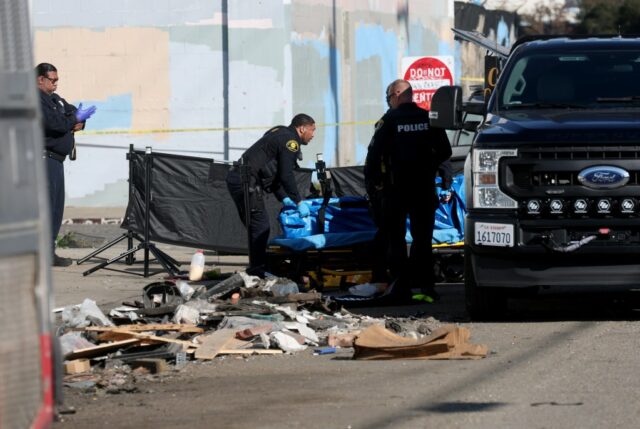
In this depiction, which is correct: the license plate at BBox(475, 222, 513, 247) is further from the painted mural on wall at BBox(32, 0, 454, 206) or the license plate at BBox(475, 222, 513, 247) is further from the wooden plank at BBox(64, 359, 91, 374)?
the painted mural on wall at BBox(32, 0, 454, 206)

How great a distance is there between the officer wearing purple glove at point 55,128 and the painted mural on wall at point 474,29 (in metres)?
21.6

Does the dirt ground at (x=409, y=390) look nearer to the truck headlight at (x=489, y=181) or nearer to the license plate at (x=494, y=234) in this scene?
the license plate at (x=494, y=234)

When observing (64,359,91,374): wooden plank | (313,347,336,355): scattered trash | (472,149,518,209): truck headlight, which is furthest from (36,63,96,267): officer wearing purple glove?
(64,359,91,374): wooden plank

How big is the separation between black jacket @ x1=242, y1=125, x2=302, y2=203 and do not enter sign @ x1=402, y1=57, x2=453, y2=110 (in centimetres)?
629

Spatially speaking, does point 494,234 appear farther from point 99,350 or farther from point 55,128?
point 55,128

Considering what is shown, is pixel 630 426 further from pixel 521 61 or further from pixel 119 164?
pixel 119 164

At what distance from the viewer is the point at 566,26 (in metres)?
60.7

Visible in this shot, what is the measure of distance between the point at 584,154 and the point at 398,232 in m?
2.60

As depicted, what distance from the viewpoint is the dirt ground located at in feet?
24.6

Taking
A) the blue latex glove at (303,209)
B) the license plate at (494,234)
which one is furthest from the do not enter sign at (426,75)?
the license plate at (494,234)

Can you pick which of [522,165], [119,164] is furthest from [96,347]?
[119,164]

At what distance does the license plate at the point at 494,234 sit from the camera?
10.8 meters

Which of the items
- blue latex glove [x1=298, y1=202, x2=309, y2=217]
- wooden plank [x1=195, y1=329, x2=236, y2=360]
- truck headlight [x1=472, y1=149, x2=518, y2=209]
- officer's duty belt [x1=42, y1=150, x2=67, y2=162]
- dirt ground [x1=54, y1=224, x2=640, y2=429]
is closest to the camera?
dirt ground [x1=54, y1=224, x2=640, y2=429]

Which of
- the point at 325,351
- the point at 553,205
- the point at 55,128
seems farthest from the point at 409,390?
the point at 55,128
